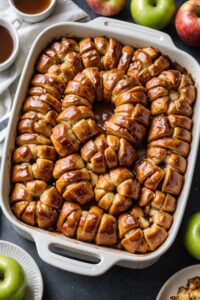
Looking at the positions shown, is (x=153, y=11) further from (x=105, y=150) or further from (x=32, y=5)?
(x=105, y=150)

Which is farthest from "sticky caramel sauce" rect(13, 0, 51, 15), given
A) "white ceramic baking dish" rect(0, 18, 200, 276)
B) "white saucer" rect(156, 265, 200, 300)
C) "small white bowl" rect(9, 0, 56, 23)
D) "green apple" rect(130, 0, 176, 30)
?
"white saucer" rect(156, 265, 200, 300)

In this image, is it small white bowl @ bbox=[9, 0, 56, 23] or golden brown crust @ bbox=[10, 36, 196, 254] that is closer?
golden brown crust @ bbox=[10, 36, 196, 254]

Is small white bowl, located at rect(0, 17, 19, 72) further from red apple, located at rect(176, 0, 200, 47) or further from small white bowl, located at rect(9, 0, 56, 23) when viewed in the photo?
red apple, located at rect(176, 0, 200, 47)

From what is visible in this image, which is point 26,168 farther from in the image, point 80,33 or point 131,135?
point 80,33

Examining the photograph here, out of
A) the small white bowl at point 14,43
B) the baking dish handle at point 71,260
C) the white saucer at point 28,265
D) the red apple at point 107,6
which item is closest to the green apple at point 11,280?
the white saucer at point 28,265

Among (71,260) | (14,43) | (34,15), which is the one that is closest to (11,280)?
(71,260)

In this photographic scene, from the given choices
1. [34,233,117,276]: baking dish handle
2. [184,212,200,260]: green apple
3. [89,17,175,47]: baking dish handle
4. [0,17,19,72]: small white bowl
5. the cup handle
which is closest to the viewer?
[34,233,117,276]: baking dish handle

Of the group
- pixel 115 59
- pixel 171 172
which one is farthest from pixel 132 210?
pixel 115 59
